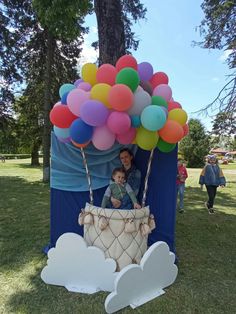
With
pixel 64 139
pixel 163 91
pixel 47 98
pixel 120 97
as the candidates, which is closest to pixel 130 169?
pixel 64 139

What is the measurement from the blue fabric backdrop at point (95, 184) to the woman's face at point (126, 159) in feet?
1.14

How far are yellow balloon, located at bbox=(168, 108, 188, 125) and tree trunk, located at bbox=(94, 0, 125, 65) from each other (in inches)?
99.8

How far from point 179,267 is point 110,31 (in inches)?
176

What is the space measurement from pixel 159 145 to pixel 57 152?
1639mm

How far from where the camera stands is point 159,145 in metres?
4.82

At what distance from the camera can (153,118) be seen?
14.1ft

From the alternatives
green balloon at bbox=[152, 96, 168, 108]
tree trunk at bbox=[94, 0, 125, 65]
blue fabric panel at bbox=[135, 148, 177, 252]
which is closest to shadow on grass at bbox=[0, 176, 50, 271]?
blue fabric panel at bbox=[135, 148, 177, 252]

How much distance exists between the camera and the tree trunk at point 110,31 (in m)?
6.79

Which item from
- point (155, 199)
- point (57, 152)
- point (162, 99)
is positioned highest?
point (162, 99)

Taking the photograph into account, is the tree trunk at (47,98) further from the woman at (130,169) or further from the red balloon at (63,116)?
the red balloon at (63,116)

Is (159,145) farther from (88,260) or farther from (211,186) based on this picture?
(211,186)

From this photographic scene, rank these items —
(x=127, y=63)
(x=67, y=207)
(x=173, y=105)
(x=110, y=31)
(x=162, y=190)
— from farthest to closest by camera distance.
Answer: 1. (x=110, y=31)
2. (x=67, y=207)
3. (x=162, y=190)
4. (x=173, y=105)
5. (x=127, y=63)

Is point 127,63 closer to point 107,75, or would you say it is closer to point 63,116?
point 107,75

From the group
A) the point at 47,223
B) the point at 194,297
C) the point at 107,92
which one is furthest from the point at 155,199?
the point at 47,223
